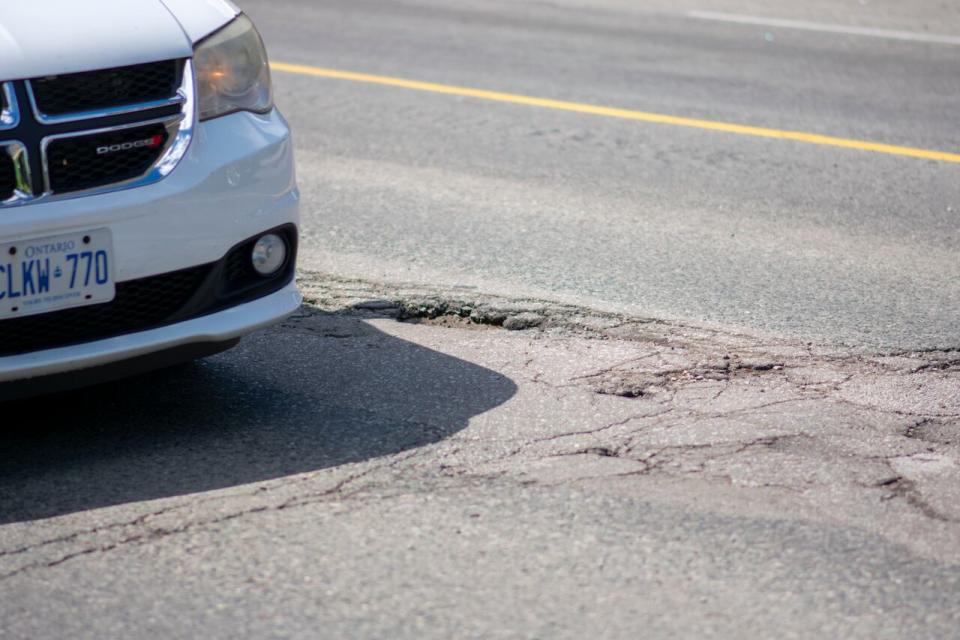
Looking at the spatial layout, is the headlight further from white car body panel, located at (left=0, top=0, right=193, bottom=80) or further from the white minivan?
white car body panel, located at (left=0, top=0, right=193, bottom=80)

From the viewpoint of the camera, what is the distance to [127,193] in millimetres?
3654

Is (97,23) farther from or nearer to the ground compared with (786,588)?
farther from the ground

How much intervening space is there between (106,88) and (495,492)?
157cm

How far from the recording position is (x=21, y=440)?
12.8 feet

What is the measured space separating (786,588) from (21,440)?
2.28 m

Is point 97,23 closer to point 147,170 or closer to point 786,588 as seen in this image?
point 147,170

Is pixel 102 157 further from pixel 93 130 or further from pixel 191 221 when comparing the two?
pixel 191 221

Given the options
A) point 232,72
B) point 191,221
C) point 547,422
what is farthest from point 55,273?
point 547,422

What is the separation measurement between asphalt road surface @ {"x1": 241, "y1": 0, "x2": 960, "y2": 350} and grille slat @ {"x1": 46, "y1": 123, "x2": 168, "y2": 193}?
1.77 m

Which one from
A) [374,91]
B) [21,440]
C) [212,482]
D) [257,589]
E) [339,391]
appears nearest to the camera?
[257,589]

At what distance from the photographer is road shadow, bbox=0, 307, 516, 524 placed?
3646mm

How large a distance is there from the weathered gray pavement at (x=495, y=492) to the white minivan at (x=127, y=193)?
1.15 ft

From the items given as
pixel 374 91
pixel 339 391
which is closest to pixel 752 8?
pixel 374 91

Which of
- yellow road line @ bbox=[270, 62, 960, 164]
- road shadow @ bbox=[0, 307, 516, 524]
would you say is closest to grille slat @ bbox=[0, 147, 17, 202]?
road shadow @ bbox=[0, 307, 516, 524]
